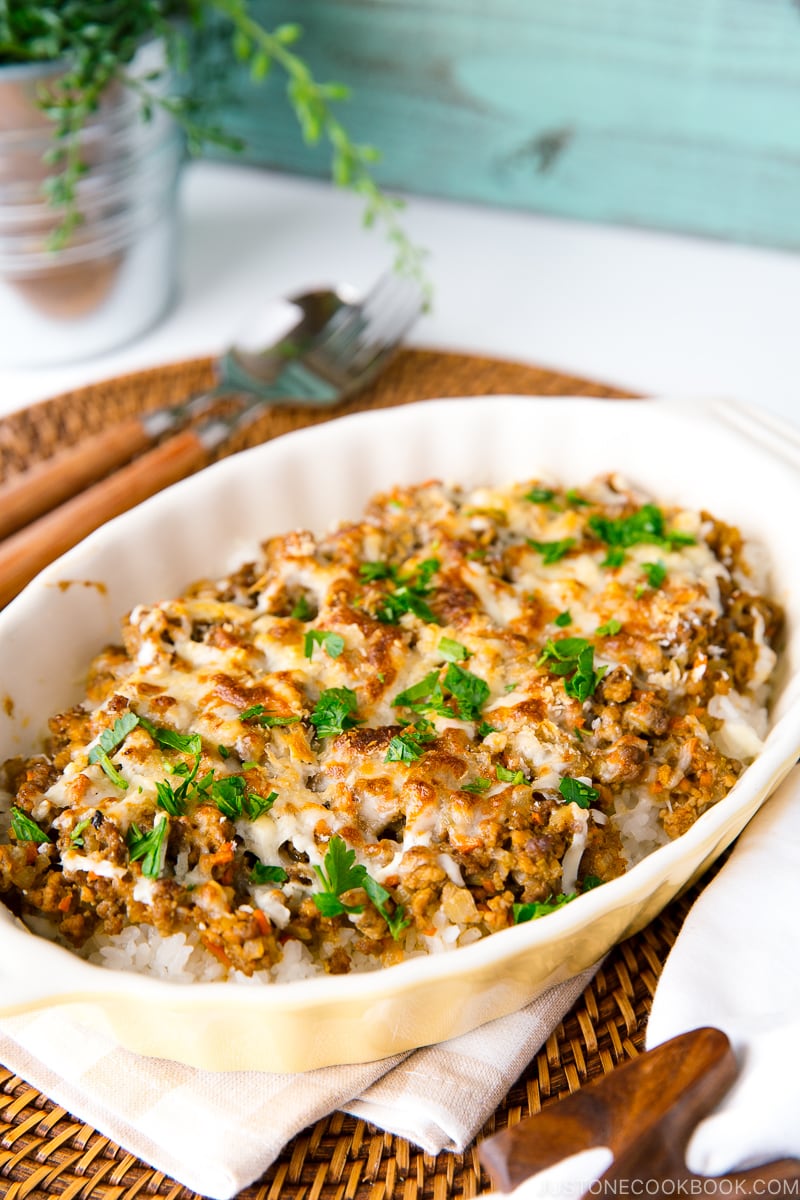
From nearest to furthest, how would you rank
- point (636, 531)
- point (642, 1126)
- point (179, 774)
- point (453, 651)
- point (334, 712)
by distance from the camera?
point (642, 1126), point (179, 774), point (334, 712), point (453, 651), point (636, 531)

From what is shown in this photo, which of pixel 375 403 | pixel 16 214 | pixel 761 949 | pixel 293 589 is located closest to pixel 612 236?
pixel 375 403

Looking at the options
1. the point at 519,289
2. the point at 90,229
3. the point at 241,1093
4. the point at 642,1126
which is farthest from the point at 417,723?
the point at 519,289

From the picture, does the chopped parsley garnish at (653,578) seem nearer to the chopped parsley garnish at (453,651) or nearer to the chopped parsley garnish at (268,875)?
the chopped parsley garnish at (453,651)

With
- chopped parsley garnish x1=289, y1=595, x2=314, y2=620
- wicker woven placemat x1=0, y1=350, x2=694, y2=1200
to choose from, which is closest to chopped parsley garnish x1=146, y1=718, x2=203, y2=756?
chopped parsley garnish x1=289, y1=595, x2=314, y2=620

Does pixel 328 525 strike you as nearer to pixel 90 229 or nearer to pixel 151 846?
pixel 151 846

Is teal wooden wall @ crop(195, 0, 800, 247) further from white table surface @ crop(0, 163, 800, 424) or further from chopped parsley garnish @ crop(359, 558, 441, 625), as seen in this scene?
chopped parsley garnish @ crop(359, 558, 441, 625)

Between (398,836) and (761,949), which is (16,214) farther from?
(761,949)

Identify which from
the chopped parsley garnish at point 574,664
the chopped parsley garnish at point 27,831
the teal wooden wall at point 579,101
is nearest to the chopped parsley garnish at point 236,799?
the chopped parsley garnish at point 27,831
